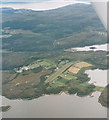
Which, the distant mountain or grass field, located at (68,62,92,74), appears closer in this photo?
grass field, located at (68,62,92,74)

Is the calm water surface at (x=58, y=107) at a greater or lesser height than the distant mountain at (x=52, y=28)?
lesser

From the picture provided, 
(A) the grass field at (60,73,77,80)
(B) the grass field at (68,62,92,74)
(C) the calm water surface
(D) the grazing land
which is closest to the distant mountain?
(D) the grazing land

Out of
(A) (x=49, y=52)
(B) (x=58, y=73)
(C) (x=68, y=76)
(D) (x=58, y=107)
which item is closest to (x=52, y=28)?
(A) (x=49, y=52)

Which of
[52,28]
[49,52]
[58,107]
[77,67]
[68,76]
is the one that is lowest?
[58,107]

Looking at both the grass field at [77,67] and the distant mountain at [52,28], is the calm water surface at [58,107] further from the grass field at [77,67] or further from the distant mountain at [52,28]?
the distant mountain at [52,28]

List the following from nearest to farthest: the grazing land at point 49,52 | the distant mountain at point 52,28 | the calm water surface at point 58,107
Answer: the calm water surface at point 58,107
the grazing land at point 49,52
the distant mountain at point 52,28

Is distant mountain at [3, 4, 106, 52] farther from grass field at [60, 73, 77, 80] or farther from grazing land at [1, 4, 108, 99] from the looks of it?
grass field at [60, 73, 77, 80]

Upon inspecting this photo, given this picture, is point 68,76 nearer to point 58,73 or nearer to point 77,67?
point 58,73

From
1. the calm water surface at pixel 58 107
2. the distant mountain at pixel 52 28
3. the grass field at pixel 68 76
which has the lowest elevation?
the calm water surface at pixel 58 107

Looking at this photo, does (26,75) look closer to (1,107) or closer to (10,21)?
(1,107)

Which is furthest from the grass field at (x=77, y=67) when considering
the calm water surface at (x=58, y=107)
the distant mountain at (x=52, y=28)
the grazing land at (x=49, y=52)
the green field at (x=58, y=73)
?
the distant mountain at (x=52, y=28)

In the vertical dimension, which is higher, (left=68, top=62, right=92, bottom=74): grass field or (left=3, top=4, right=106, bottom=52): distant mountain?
(left=3, top=4, right=106, bottom=52): distant mountain
